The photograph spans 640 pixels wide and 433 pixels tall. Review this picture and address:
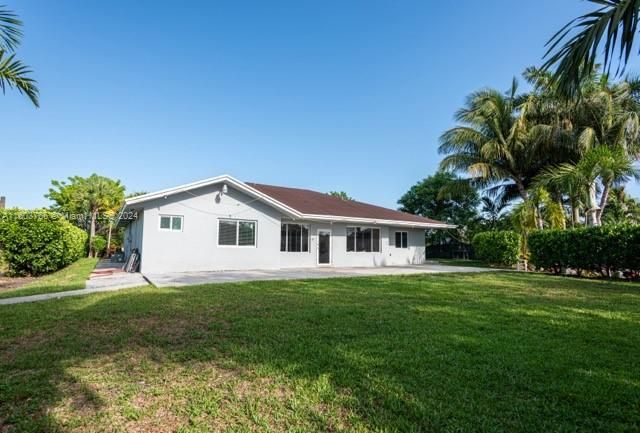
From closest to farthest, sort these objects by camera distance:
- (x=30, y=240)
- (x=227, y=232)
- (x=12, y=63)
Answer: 1. (x=12, y=63)
2. (x=30, y=240)
3. (x=227, y=232)

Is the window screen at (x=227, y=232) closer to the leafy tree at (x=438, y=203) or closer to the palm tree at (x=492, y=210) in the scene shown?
the leafy tree at (x=438, y=203)

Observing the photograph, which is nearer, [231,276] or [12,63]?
[12,63]

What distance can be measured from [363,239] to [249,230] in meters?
7.05

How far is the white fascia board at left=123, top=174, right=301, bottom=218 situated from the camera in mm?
13297

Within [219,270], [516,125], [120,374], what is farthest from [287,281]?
[516,125]

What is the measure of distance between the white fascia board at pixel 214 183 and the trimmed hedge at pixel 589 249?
1133 centimetres

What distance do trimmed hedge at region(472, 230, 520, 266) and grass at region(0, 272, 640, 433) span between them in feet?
40.7

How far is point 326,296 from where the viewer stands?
27.9 ft

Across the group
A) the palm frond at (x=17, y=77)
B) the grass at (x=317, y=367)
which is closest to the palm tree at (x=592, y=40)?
the grass at (x=317, y=367)

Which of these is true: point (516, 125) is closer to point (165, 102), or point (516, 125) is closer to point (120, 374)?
point (165, 102)

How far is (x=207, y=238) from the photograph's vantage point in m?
14.9

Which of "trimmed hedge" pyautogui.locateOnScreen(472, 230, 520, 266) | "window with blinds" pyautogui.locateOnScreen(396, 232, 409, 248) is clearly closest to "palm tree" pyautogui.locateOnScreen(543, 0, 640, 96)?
"trimmed hedge" pyautogui.locateOnScreen(472, 230, 520, 266)

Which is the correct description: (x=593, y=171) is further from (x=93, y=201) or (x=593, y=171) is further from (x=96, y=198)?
(x=93, y=201)

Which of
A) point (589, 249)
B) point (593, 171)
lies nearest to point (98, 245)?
point (589, 249)
